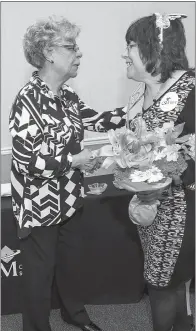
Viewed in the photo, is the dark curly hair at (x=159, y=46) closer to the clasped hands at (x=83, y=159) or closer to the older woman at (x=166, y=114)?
the older woman at (x=166, y=114)

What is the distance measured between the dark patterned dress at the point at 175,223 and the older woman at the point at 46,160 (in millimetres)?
417

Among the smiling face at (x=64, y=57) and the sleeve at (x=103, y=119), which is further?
the sleeve at (x=103, y=119)

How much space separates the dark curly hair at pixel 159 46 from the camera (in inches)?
88.8

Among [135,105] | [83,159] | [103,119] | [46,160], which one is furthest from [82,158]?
[103,119]

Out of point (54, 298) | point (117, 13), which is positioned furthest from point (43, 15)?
point (54, 298)

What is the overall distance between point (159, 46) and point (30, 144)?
2.36ft

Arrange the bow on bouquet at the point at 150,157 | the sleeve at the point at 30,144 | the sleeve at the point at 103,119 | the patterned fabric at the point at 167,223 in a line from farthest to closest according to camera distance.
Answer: the sleeve at the point at 103,119 < the sleeve at the point at 30,144 < the patterned fabric at the point at 167,223 < the bow on bouquet at the point at 150,157

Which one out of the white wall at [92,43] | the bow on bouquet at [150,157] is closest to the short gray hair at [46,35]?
the bow on bouquet at [150,157]

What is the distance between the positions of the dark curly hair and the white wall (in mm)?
1305

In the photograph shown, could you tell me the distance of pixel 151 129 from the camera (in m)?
2.26

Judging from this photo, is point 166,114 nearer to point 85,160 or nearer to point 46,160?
point 85,160

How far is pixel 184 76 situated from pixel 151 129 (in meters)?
0.26

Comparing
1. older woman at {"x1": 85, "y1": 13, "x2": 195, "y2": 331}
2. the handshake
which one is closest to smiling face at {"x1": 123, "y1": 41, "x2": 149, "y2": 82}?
older woman at {"x1": 85, "y1": 13, "x2": 195, "y2": 331}

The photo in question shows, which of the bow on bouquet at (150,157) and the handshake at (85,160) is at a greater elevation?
the bow on bouquet at (150,157)
